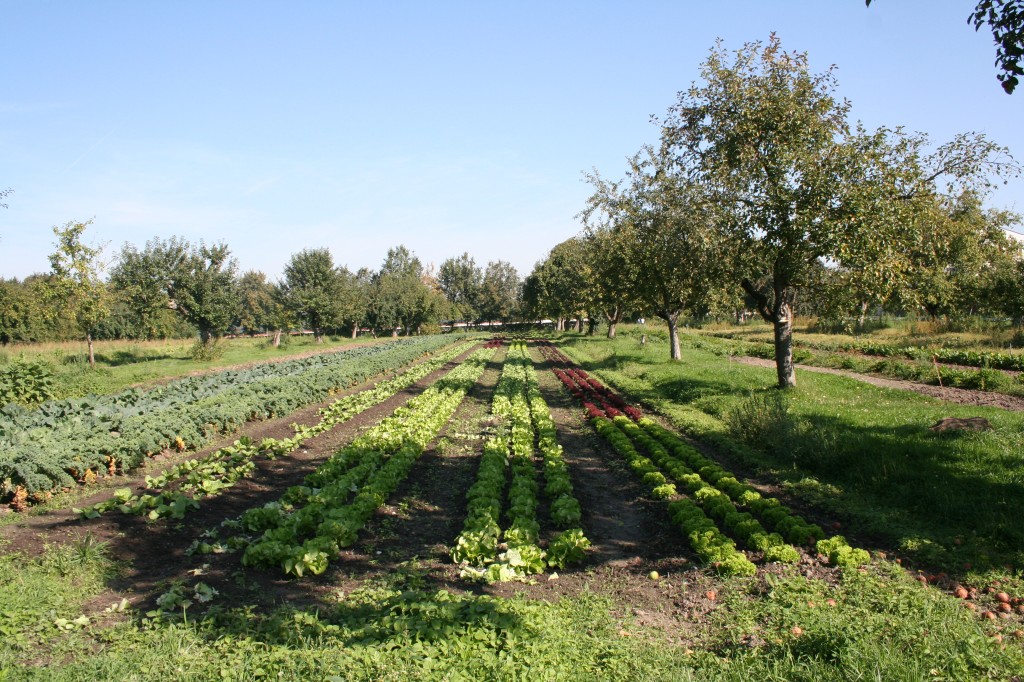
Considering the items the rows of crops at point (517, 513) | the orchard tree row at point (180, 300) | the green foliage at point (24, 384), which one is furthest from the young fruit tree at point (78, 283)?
the rows of crops at point (517, 513)

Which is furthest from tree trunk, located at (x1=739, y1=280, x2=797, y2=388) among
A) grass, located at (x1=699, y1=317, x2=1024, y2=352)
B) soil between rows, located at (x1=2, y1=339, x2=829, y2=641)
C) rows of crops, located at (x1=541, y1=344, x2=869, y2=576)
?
grass, located at (x1=699, y1=317, x2=1024, y2=352)

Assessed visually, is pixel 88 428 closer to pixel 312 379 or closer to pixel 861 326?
pixel 312 379

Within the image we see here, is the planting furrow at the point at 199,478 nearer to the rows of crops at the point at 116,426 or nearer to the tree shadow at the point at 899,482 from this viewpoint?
the rows of crops at the point at 116,426

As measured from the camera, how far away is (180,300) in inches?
1689

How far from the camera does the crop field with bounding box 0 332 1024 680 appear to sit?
4.86 m

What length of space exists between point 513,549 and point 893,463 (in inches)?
279

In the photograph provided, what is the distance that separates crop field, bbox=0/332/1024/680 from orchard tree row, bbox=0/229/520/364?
21.4m

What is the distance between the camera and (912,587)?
6039mm

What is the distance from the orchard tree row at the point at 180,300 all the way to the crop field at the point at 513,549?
70.1ft

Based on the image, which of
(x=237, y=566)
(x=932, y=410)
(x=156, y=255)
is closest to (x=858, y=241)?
(x=932, y=410)

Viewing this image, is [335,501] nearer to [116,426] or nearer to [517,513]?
[517,513]

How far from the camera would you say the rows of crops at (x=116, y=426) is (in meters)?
9.19

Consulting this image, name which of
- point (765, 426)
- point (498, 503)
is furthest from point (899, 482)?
point (498, 503)

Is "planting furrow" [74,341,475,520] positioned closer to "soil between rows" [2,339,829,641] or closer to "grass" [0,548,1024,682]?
"soil between rows" [2,339,829,641]
